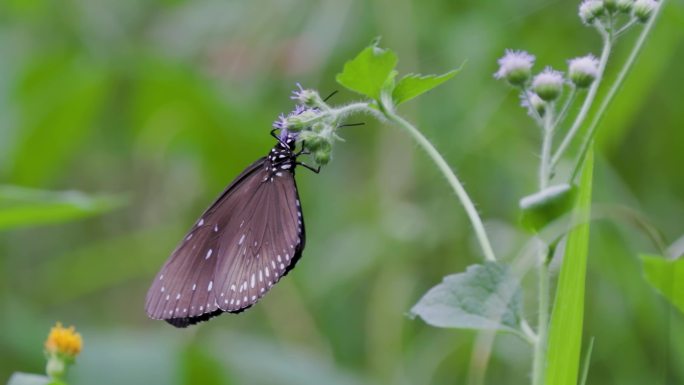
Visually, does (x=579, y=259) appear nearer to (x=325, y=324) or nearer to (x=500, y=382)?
(x=500, y=382)

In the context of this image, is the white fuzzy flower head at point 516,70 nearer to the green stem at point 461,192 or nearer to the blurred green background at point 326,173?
the green stem at point 461,192

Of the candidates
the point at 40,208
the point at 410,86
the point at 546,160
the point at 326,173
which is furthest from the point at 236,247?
the point at 326,173

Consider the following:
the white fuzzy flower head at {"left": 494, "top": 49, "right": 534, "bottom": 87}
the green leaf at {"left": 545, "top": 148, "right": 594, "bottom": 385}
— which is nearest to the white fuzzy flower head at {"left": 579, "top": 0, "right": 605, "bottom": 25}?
the white fuzzy flower head at {"left": 494, "top": 49, "right": 534, "bottom": 87}

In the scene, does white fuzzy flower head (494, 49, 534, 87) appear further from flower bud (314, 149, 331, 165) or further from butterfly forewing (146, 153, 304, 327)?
butterfly forewing (146, 153, 304, 327)

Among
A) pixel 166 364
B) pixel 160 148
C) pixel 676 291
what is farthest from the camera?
pixel 160 148

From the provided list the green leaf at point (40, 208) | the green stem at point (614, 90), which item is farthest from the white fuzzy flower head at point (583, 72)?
the green leaf at point (40, 208)

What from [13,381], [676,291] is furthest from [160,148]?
[676,291]

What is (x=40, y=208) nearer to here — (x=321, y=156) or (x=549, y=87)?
(x=321, y=156)
